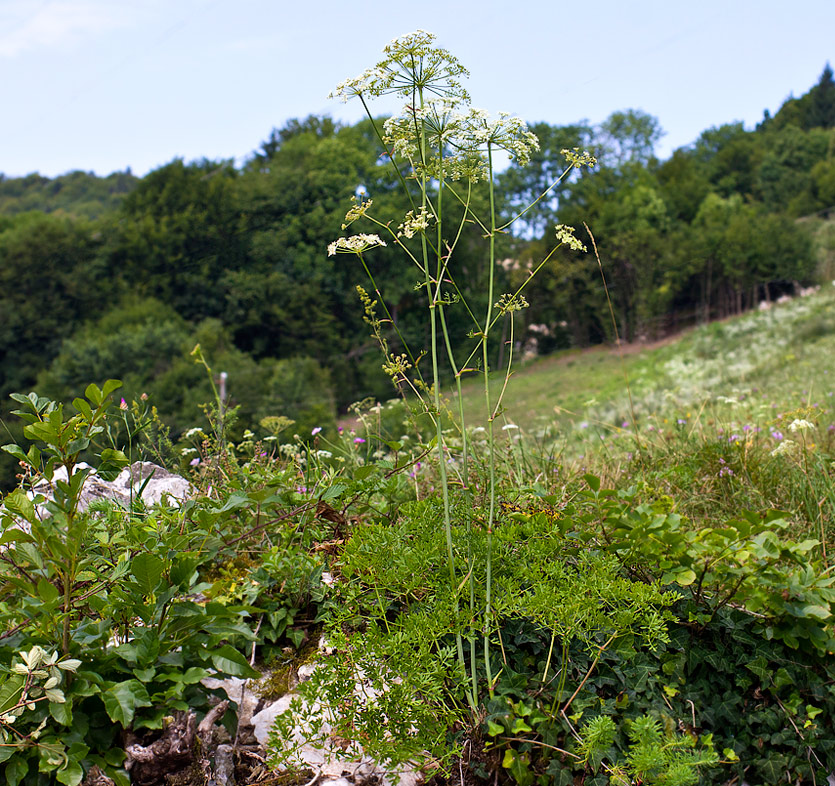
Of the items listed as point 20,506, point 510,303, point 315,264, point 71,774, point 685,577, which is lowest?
point 71,774

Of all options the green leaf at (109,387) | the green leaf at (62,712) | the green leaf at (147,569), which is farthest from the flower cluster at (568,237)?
the green leaf at (62,712)

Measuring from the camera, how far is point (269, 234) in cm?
3756

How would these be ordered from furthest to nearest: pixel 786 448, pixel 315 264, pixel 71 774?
1. pixel 315 264
2. pixel 786 448
3. pixel 71 774

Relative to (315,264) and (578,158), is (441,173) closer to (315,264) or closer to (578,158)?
(578,158)

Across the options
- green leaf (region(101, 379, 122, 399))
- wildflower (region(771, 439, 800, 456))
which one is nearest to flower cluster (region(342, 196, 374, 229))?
green leaf (region(101, 379, 122, 399))

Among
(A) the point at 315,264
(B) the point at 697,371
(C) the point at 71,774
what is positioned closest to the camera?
(C) the point at 71,774

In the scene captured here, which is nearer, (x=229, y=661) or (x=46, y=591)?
(x=46, y=591)

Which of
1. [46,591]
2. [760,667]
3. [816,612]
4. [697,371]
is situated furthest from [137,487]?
[697,371]

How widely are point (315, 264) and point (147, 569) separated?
120ft

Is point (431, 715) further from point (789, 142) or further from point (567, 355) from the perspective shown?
point (789, 142)

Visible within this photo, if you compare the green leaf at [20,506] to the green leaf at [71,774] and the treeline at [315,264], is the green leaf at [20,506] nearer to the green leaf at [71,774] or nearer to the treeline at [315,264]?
the green leaf at [71,774]

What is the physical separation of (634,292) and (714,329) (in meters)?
8.01

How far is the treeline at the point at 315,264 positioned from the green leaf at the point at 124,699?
23309 mm

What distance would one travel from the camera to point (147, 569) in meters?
1.51
